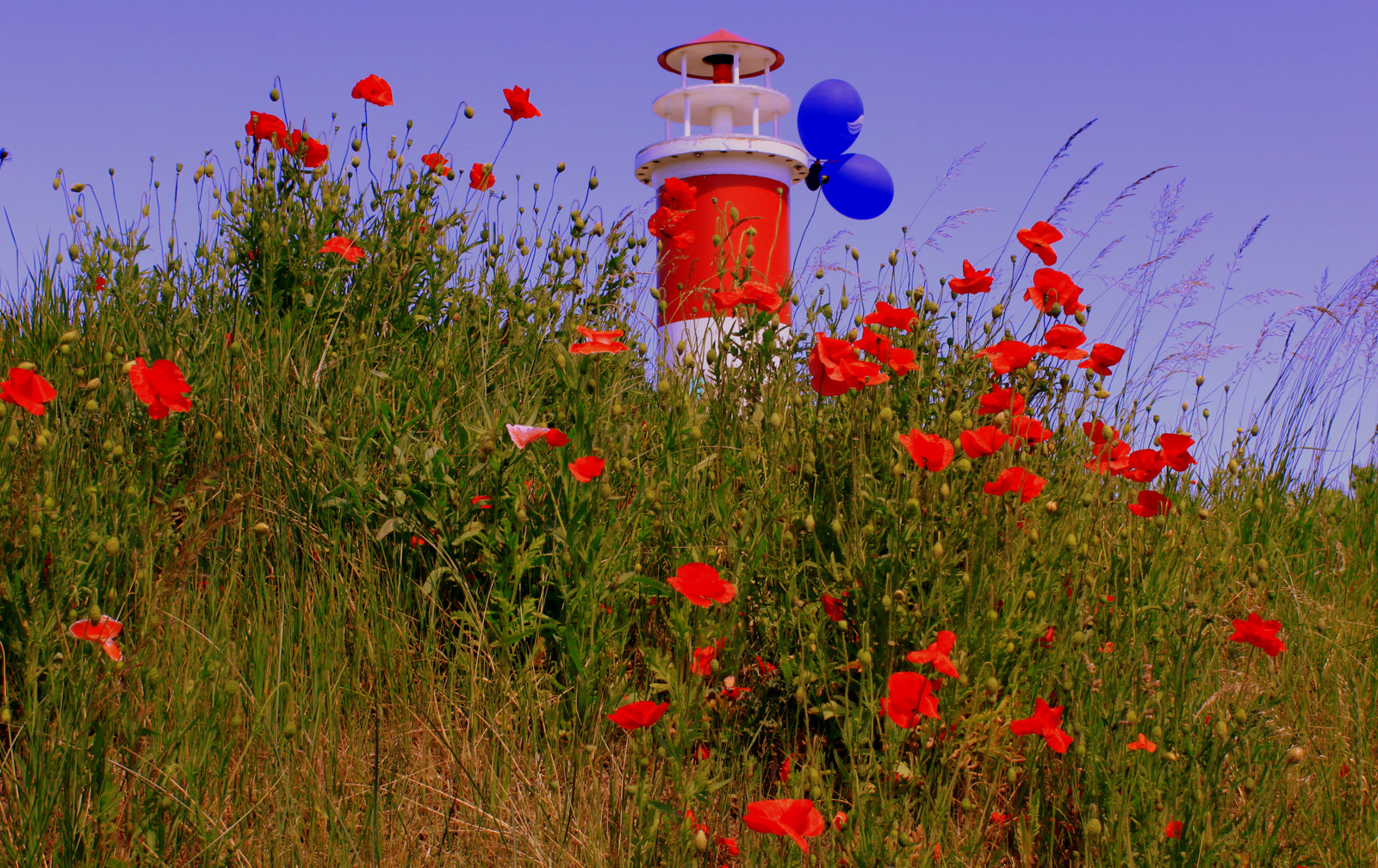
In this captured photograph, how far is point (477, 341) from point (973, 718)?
169 cm

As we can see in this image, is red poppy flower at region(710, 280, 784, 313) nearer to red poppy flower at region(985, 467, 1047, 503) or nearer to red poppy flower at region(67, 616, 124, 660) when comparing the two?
red poppy flower at region(985, 467, 1047, 503)

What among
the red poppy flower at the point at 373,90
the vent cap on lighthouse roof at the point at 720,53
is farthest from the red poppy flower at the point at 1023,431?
the vent cap on lighthouse roof at the point at 720,53

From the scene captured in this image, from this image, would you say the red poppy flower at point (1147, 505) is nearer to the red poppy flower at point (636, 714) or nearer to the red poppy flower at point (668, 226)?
the red poppy flower at point (636, 714)

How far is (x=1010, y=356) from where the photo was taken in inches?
85.1

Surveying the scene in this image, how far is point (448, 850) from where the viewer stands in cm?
167

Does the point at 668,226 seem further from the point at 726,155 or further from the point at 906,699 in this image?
the point at 726,155

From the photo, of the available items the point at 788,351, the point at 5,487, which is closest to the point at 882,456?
the point at 788,351

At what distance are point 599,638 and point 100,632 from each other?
2.62 ft

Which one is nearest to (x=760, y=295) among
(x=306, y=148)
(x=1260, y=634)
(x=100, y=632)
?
(x=1260, y=634)

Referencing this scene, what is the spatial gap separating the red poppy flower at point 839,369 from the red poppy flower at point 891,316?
0.21 meters

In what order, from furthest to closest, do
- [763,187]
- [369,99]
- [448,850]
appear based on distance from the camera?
[763,187] < [369,99] < [448,850]

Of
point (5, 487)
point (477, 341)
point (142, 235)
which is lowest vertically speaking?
point (5, 487)

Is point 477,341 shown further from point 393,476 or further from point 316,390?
point 393,476

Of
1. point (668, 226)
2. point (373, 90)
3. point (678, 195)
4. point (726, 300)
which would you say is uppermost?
point (373, 90)
